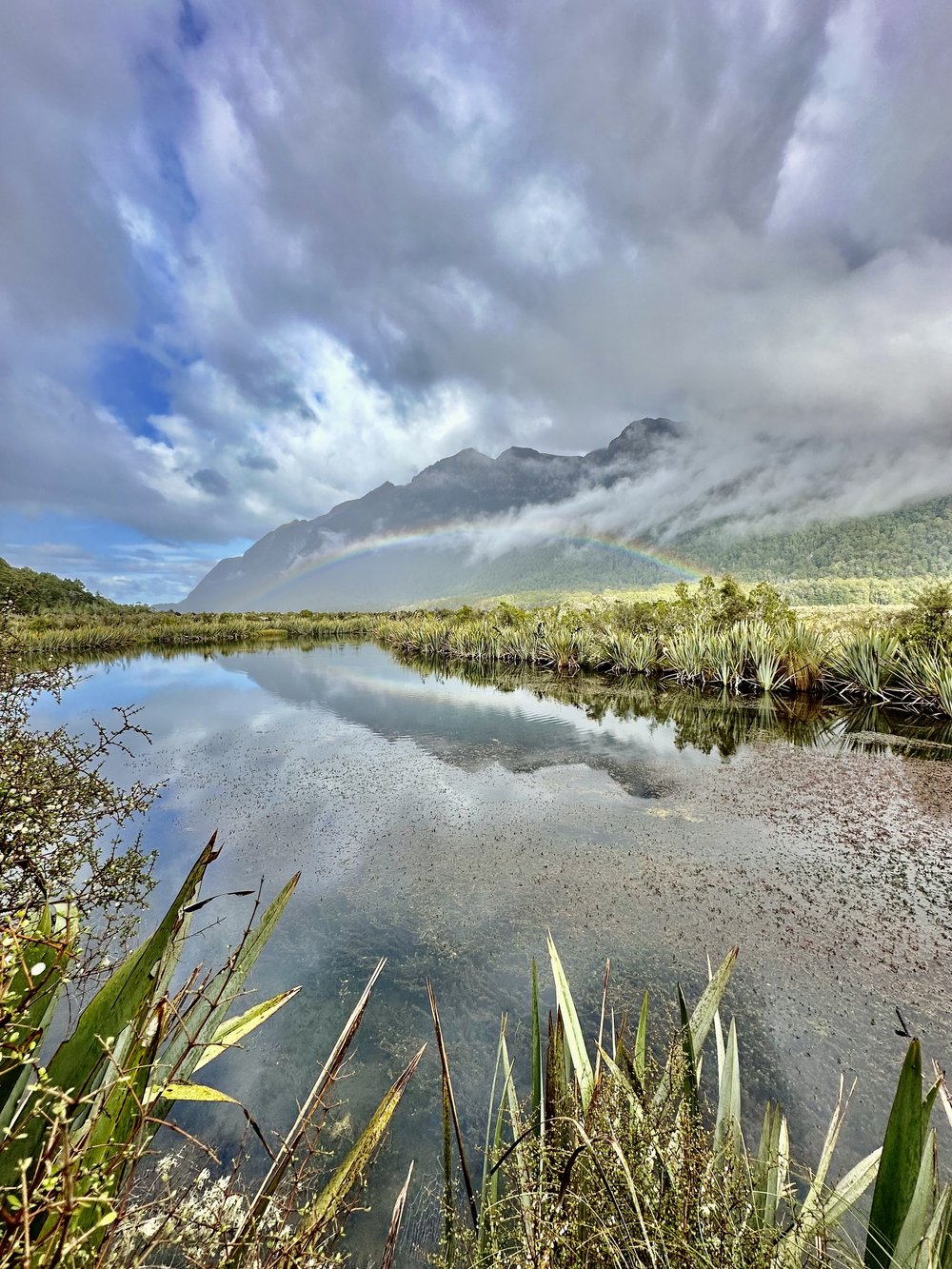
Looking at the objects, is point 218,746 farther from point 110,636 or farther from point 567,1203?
point 110,636

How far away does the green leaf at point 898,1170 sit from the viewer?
0.95 m

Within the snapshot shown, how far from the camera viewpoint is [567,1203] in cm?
116

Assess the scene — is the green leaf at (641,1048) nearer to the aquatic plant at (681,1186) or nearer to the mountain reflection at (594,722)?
the aquatic plant at (681,1186)

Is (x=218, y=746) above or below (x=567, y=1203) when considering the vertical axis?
below

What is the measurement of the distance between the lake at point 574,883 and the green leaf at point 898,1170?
1.10 m

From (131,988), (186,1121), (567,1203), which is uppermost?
(131,988)

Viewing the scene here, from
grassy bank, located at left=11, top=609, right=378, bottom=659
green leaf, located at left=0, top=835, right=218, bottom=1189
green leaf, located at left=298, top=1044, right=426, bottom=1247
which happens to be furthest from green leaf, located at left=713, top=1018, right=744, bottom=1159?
grassy bank, located at left=11, top=609, right=378, bottom=659

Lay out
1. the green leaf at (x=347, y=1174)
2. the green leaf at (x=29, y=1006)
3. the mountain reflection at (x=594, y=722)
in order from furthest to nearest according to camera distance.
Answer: the mountain reflection at (x=594, y=722), the green leaf at (x=347, y=1174), the green leaf at (x=29, y=1006)

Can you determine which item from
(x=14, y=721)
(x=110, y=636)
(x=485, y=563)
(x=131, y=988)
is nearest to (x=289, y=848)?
(x=14, y=721)

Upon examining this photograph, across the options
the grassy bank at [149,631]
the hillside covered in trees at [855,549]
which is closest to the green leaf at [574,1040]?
the grassy bank at [149,631]

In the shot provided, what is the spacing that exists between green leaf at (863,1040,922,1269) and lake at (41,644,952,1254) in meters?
1.10

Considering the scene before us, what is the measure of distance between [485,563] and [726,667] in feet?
526

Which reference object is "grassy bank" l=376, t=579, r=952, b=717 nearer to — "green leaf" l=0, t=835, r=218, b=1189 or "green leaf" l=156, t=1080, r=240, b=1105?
"green leaf" l=156, t=1080, r=240, b=1105

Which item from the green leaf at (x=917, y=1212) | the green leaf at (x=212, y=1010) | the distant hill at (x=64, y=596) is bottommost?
the green leaf at (x=917, y=1212)
